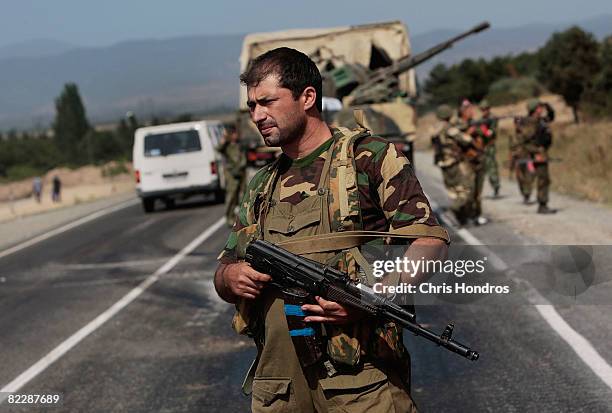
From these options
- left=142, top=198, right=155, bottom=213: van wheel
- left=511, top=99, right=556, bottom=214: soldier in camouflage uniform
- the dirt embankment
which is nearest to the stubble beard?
left=511, top=99, right=556, bottom=214: soldier in camouflage uniform

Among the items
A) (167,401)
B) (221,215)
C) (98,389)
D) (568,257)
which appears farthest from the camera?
A: (221,215)

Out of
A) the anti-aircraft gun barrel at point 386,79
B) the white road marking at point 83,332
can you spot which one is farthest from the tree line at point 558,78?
the white road marking at point 83,332

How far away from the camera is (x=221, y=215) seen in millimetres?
21344

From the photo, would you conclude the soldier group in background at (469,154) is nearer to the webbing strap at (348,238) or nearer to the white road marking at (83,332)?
the white road marking at (83,332)

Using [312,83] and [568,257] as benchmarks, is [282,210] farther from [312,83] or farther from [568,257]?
[568,257]

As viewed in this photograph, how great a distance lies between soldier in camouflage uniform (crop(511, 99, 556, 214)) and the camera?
51.7 ft

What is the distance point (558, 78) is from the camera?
5469 cm

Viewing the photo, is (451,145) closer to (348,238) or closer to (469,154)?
(469,154)

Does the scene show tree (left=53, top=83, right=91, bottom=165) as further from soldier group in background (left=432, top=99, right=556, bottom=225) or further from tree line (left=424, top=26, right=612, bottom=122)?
soldier group in background (left=432, top=99, right=556, bottom=225)

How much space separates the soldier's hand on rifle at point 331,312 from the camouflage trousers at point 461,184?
11802 millimetres

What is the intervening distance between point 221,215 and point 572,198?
7256 millimetres

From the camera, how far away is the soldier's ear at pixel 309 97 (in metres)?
3.18

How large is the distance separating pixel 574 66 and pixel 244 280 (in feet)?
176

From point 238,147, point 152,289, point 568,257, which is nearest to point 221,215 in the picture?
point 238,147
